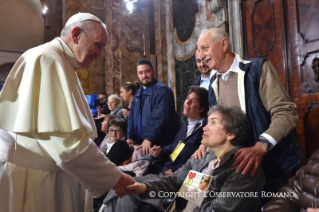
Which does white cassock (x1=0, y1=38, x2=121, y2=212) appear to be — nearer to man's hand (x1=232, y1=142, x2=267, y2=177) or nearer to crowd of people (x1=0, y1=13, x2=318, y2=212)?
Answer: crowd of people (x1=0, y1=13, x2=318, y2=212)

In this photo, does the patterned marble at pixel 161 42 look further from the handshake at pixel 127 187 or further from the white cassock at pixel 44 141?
the white cassock at pixel 44 141

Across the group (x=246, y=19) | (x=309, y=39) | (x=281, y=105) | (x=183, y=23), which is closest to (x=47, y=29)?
(x=183, y=23)

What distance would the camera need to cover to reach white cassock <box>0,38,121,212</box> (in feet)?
4.93

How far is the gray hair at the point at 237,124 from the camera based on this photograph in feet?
6.65

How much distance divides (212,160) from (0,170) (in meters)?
1.42

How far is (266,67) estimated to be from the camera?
2012 millimetres

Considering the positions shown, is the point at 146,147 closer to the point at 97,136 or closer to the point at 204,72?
the point at 204,72

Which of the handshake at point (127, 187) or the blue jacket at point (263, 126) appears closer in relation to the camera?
the handshake at point (127, 187)

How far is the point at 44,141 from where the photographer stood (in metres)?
1.54

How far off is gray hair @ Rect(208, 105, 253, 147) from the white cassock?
0.93 m

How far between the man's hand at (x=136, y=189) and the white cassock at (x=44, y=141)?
8.3 inches

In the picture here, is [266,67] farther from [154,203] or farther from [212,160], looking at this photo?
[154,203]

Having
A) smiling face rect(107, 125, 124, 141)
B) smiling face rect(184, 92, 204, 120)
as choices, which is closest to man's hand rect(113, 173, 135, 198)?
smiling face rect(184, 92, 204, 120)

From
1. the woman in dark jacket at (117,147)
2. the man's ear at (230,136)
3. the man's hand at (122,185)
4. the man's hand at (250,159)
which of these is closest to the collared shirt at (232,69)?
the man's ear at (230,136)
